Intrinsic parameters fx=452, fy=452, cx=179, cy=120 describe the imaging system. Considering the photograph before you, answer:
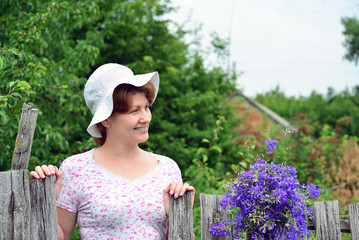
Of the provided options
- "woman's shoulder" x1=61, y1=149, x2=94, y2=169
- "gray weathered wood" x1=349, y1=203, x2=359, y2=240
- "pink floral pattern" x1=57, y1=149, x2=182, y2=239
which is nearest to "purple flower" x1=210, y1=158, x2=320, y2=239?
"pink floral pattern" x1=57, y1=149, x2=182, y2=239

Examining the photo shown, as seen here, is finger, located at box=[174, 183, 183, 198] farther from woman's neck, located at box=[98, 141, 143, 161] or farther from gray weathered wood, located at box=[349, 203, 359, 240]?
gray weathered wood, located at box=[349, 203, 359, 240]

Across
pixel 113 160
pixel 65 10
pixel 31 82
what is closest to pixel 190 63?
pixel 65 10

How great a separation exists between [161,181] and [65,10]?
2.85 meters

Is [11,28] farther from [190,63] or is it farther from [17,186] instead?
[190,63]

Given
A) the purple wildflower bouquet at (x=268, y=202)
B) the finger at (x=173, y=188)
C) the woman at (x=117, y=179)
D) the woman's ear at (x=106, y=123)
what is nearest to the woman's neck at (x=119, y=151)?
the woman at (x=117, y=179)

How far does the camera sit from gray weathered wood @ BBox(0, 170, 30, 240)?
1986 millimetres

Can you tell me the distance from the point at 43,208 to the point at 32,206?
5 cm

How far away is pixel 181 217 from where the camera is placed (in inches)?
87.6

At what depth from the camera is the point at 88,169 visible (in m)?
2.37

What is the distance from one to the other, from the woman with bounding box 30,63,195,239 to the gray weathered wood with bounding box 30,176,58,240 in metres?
0.10

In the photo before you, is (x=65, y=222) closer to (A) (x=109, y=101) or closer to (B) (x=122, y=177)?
(B) (x=122, y=177)

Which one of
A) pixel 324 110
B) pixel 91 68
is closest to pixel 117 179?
pixel 91 68

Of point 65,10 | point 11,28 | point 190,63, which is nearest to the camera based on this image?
point 11,28

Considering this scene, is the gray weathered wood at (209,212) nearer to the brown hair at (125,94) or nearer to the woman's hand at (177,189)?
the woman's hand at (177,189)
